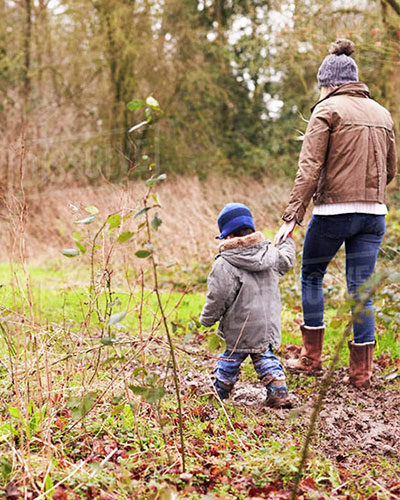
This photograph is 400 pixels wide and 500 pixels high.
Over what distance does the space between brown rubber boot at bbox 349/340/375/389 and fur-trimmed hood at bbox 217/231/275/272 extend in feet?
3.13

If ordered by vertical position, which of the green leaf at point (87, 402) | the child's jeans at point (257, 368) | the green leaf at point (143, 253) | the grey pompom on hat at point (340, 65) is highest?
the grey pompom on hat at point (340, 65)

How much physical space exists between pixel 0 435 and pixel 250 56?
17556 mm

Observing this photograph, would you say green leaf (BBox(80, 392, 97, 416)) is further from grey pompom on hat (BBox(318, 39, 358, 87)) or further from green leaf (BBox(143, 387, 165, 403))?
grey pompom on hat (BBox(318, 39, 358, 87))

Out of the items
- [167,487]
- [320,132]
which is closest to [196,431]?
[167,487]

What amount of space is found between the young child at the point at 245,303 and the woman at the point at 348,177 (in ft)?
1.13

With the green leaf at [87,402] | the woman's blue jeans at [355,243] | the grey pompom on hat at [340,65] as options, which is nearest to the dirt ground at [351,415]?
the woman's blue jeans at [355,243]

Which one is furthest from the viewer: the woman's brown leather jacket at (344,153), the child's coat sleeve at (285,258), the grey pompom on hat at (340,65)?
the grey pompom on hat at (340,65)

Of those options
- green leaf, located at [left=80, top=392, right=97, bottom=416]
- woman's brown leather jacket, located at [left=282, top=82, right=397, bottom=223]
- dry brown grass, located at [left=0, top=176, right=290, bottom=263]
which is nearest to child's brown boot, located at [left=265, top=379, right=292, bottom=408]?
woman's brown leather jacket, located at [left=282, top=82, right=397, bottom=223]

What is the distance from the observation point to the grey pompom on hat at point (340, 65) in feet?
12.6

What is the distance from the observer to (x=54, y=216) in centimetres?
1371

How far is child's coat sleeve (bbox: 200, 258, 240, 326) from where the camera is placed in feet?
11.4

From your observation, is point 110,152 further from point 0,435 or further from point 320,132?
point 0,435

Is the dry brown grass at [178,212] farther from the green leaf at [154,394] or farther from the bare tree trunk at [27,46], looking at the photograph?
the green leaf at [154,394]

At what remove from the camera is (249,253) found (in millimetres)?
3467
